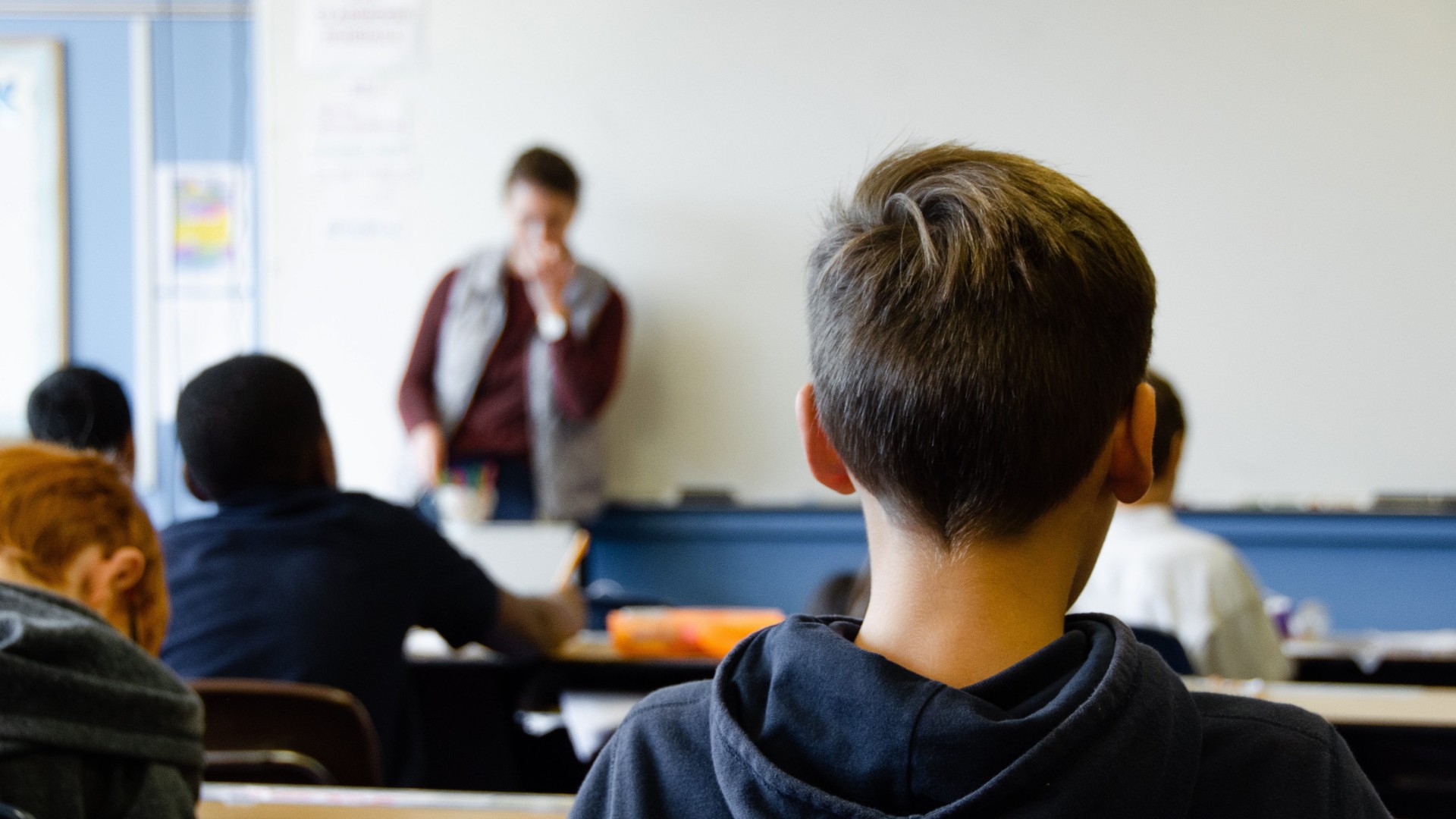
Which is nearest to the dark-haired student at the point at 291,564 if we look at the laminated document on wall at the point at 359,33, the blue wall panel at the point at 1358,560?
the laminated document on wall at the point at 359,33

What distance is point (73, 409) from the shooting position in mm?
1893

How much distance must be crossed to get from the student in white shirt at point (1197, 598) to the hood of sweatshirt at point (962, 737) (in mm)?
1246

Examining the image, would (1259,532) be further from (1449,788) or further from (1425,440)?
(1449,788)

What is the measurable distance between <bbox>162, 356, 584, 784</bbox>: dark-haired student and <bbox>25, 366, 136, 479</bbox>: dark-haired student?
1.12 ft

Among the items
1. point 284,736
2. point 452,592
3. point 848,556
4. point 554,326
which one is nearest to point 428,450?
point 554,326

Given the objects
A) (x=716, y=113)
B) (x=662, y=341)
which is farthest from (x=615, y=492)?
(x=716, y=113)

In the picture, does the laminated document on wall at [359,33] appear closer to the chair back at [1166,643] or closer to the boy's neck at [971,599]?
the chair back at [1166,643]

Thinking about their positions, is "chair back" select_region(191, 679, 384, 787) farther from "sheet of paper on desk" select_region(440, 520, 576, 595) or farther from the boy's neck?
"sheet of paper on desk" select_region(440, 520, 576, 595)

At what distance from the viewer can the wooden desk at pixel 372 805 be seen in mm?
1067

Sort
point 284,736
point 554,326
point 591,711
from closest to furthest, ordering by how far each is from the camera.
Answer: point 284,736 < point 591,711 < point 554,326

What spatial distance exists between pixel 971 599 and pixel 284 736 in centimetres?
98

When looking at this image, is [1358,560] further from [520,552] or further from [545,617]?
[545,617]

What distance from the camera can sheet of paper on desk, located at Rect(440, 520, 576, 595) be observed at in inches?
94.7

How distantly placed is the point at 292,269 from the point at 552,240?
962 millimetres
